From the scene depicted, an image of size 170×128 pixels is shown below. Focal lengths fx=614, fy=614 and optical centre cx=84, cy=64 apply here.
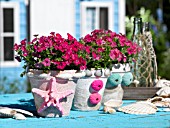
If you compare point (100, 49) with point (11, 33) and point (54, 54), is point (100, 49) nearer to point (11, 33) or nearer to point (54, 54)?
point (54, 54)

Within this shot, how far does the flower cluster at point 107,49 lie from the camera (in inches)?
128

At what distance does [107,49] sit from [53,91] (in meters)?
0.49

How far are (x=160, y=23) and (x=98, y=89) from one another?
36.2ft

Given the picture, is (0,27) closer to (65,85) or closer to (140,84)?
(140,84)

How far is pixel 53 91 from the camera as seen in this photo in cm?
302

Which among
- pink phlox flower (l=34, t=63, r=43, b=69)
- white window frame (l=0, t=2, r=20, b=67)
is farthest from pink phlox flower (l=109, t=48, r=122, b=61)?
white window frame (l=0, t=2, r=20, b=67)

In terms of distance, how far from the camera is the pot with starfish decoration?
302 centimetres

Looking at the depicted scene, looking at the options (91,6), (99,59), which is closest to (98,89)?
(99,59)

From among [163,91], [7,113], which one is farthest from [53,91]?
[163,91]

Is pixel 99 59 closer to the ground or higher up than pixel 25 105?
higher up

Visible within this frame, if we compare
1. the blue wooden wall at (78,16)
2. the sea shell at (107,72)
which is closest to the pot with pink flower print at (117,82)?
the sea shell at (107,72)

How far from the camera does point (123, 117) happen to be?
3066mm

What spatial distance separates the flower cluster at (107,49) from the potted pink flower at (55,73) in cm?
13

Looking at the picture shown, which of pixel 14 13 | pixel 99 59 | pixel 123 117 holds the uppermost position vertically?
pixel 14 13
